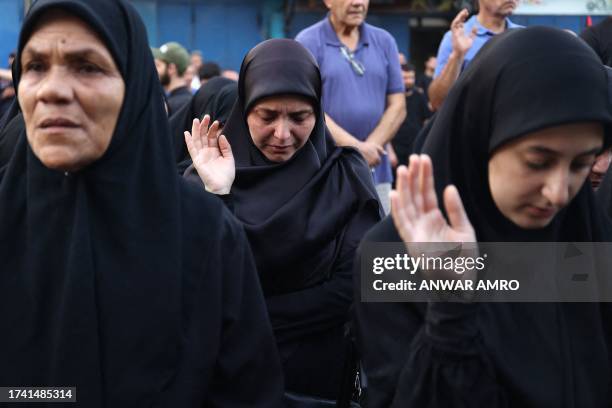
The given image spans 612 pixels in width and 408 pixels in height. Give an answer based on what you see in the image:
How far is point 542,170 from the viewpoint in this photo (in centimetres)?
201

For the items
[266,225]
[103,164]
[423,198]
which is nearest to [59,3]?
[103,164]

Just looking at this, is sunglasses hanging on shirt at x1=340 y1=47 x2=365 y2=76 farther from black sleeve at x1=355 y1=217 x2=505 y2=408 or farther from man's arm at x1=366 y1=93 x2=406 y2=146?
black sleeve at x1=355 y1=217 x2=505 y2=408

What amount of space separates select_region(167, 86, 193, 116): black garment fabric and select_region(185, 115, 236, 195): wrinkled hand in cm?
321

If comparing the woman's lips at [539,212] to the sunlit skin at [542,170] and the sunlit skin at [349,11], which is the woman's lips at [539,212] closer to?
the sunlit skin at [542,170]

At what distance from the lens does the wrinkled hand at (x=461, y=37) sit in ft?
15.7

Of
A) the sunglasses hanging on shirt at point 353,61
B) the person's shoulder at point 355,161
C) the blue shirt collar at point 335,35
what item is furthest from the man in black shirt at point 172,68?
the person's shoulder at point 355,161

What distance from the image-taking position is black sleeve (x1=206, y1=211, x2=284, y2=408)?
7.39 feet

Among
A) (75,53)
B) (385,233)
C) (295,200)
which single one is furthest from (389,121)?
(75,53)

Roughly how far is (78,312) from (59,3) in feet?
2.37

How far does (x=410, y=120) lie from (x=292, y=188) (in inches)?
263

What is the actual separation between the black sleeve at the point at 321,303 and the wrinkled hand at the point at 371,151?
5.98 ft

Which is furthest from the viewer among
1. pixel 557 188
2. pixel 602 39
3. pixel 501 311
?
pixel 602 39

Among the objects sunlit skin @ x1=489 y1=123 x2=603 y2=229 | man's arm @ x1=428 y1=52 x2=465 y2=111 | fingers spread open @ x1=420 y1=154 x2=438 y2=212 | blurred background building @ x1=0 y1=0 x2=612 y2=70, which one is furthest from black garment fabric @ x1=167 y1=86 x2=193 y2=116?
blurred background building @ x1=0 y1=0 x2=612 y2=70

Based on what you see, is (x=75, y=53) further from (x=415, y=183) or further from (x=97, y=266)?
(x=415, y=183)
